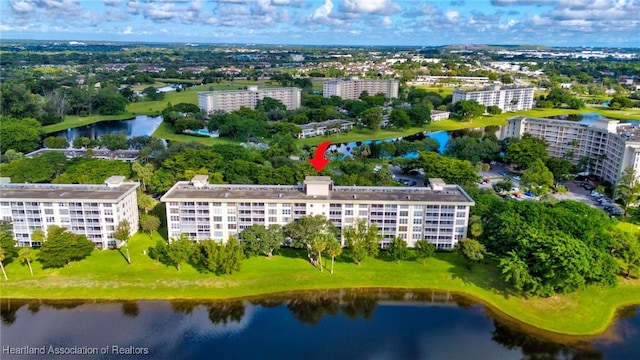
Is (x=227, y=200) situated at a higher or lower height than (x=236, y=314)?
higher

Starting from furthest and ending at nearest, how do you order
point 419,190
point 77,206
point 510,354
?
point 419,190
point 77,206
point 510,354

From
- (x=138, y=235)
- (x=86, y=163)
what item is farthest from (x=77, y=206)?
(x=86, y=163)

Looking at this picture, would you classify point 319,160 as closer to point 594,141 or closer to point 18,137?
point 594,141

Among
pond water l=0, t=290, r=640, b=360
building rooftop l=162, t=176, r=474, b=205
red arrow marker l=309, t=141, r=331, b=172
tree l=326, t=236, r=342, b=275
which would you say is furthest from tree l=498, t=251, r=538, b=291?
red arrow marker l=309, t=141, r=331, b=172

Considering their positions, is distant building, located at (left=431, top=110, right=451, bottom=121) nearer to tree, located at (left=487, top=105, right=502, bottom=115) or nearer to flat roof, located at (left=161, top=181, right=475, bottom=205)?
tree, located at (left=487, top=105, right=502, bottom=115)

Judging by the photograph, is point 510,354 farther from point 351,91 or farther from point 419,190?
point 351,91

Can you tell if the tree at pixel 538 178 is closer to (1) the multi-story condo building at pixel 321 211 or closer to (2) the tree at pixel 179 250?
(1) the multi-story condo building at pixel 321 211

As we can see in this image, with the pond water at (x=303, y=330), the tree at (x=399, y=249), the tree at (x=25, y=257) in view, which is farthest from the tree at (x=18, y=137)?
the tree at (x=399, y=249)
